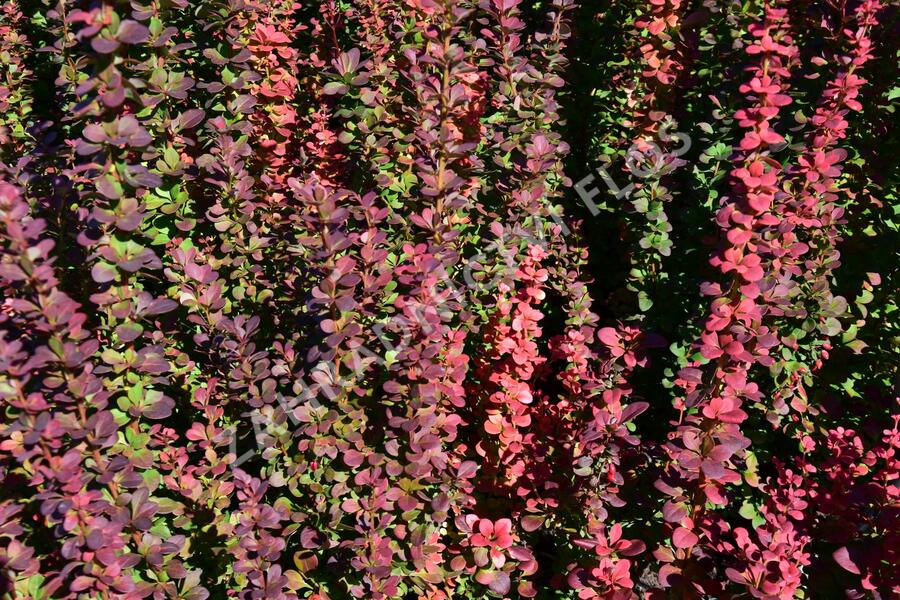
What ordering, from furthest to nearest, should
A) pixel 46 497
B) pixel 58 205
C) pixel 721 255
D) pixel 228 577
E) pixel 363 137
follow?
pixel 363 137
pixel 228 577
pixel 58 205
pixel 721 255
pixel 46 497

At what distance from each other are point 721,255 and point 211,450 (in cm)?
143

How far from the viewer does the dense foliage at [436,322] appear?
1.67 meters

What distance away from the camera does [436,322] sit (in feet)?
5.82

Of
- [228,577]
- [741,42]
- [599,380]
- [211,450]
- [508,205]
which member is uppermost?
[741,42]

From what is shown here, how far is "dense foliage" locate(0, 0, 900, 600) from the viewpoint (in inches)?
65.9

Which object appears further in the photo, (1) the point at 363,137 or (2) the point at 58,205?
(1) the point at 363,137

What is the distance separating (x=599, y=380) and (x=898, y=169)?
139cm

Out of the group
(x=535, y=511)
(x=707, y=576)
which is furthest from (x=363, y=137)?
(x=707, y=576)

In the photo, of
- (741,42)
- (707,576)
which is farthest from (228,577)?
(741,42)

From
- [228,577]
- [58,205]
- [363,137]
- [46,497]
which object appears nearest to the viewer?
[46,497]

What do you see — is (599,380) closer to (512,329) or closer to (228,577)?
(512,329)

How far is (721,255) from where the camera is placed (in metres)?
1.71

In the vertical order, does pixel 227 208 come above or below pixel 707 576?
above

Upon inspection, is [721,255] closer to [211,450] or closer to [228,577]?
[211,450]
